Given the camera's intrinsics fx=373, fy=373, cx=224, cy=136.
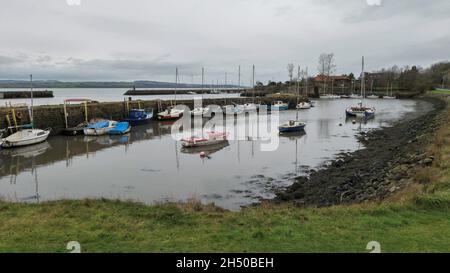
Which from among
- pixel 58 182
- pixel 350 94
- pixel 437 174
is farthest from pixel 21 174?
pixel 350 94

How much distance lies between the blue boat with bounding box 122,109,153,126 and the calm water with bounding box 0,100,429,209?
10.6m

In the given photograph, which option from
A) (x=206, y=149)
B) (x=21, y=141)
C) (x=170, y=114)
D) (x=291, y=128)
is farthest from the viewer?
(x=170, y=114)

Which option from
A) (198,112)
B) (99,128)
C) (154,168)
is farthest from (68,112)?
(154,168)

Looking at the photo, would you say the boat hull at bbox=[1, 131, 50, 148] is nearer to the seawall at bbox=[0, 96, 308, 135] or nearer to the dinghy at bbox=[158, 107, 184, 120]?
the seawall at bbox=[0, 96, 308, 135]

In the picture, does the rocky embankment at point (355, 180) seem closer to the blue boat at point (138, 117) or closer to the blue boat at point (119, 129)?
the blue boat at point (119, 129)

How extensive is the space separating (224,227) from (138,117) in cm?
3831

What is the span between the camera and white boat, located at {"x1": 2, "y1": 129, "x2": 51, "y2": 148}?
2677cm

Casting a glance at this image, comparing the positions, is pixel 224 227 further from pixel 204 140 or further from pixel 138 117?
pixel 138 117

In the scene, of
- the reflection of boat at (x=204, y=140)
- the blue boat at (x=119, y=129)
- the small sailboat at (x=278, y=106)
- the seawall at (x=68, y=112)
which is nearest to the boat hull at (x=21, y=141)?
the seawall at (x=68, y=112)

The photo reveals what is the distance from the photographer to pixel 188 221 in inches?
311

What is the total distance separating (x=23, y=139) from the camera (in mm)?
27625

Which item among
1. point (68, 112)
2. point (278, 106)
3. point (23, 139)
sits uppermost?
point (68, 112)

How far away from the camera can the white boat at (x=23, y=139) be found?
87.8ft
